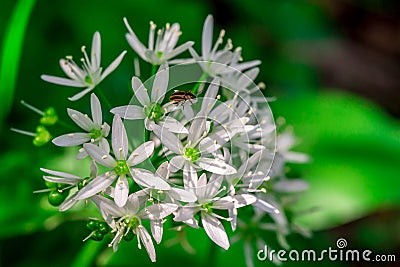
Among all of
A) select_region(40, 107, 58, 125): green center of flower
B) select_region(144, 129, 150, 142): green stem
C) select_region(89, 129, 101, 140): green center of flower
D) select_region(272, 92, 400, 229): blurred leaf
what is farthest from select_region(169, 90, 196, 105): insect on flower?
select_region(272, 92, 400, 229): blurred leaf

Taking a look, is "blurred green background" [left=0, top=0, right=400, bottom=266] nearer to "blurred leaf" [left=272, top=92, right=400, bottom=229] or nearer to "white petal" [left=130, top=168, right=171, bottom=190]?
"blurred leaf" [left=272, top=92, right=400, bottom=229]

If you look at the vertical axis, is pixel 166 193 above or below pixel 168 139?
below

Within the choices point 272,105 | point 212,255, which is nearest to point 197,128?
point 212,255

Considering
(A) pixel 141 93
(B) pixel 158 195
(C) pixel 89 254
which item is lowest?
(C) pixel 89 254

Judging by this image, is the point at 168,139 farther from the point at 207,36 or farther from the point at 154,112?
the point at 207,36

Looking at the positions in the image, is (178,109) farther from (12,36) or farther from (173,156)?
(12,36)

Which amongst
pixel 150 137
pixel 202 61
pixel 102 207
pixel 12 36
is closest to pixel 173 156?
pixel 150 137

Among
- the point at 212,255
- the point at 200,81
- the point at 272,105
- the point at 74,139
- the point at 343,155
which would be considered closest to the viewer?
the point at 74,139
